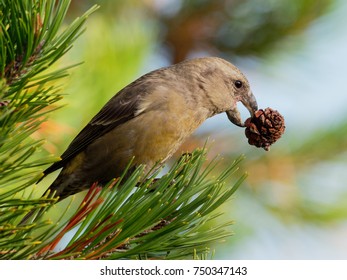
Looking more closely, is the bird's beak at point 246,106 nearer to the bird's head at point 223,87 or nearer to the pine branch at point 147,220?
the bird's head at point 223,87

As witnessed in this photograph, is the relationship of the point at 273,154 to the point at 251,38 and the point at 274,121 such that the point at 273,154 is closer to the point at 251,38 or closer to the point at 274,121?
the point at 251,38

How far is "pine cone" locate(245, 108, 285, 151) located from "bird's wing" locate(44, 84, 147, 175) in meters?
0.86

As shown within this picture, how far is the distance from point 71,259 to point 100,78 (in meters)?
2.36

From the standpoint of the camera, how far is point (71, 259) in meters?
2.10

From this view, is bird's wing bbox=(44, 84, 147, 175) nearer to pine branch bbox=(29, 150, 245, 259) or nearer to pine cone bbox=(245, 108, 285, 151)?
pine cone bbox=(245, 108, 285, 151)

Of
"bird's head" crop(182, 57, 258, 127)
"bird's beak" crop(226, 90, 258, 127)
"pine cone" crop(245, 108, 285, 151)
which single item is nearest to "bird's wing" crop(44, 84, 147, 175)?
"bird's head" crop(182, 57, 258, 127)

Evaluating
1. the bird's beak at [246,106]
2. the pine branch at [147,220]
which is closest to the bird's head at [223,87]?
the bird's beak at [246,106]

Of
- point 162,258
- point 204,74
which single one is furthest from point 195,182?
Result: point 204,74

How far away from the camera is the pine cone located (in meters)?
3.03

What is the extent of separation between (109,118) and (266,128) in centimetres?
112

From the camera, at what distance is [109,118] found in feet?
12.6

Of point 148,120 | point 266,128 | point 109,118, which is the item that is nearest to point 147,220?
point 266,128

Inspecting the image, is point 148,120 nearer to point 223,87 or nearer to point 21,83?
point 223,87

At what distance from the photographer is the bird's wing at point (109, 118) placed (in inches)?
146
